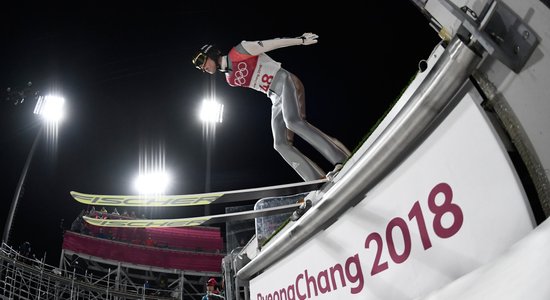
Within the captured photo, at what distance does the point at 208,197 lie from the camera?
14.4 ft

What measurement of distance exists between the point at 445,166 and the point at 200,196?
2.86m

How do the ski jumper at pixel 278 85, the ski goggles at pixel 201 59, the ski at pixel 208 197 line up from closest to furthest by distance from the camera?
the ski at pixel 208 197, the ski jumper at pixel 278 85, the ski goggles at pixel 201 59

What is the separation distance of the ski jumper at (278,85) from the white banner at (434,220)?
2.32 metres

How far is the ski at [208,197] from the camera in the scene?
154 inches

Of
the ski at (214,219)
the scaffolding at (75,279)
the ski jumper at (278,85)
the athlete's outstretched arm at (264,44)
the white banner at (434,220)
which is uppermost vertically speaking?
the scaffolding at (75,279)

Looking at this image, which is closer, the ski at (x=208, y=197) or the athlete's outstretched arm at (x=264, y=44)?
the ski at (x=208, y=197)

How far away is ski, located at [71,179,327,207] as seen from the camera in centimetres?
390

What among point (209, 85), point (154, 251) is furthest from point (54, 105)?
point (154, 251)

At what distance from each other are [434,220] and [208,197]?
2.67m

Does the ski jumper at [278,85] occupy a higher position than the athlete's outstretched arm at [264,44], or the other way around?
the athlete's outstretched arm at [264,44]

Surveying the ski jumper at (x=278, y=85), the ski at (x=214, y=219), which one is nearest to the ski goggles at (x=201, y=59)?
the ski jumper at (x=278, y=85)

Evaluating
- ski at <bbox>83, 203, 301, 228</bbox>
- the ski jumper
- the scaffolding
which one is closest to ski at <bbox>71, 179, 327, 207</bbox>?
ski at <bbox>83, 203, 301, 228</bbox>

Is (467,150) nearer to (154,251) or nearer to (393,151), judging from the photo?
(393,151)

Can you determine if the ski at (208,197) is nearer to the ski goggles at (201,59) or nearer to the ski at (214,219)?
the ski at (214,219)
